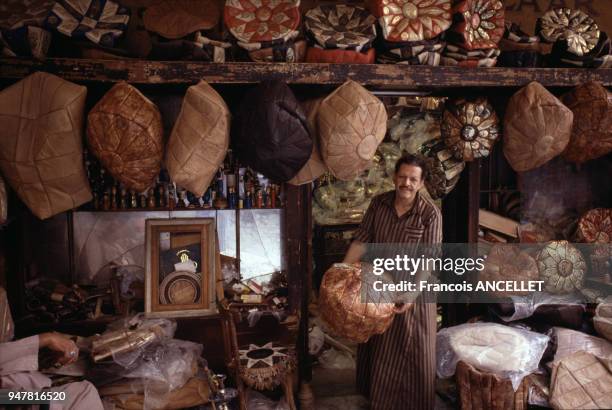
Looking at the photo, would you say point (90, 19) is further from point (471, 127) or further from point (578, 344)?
point (578, 344)

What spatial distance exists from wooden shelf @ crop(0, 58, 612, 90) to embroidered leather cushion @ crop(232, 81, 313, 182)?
6.3 inches

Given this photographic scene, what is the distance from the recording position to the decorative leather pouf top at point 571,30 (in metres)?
3.36

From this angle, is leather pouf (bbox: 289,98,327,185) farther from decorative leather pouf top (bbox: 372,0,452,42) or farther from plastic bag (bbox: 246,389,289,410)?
plastic bag (bbox: 246,389,289,410)

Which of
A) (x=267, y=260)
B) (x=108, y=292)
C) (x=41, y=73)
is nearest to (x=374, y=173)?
(x=267, y=260)

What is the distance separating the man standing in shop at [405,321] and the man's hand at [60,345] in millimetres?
1793

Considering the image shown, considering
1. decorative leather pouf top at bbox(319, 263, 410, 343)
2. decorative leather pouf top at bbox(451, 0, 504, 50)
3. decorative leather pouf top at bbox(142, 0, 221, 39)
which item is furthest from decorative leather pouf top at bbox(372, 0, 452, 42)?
decorative leather pouf top at bbox(319, 263, 410, 343)

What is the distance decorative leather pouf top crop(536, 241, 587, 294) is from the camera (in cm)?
379

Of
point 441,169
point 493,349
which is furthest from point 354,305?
point 441,169

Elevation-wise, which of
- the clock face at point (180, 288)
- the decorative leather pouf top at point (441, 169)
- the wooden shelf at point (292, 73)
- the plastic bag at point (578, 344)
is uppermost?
the wooden shelf at point (292, 73)

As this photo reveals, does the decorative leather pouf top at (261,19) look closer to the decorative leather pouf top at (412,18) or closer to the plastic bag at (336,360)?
the decorative leather pouf top at (412,18)

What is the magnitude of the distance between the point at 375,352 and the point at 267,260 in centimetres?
129

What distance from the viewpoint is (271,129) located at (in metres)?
2.78

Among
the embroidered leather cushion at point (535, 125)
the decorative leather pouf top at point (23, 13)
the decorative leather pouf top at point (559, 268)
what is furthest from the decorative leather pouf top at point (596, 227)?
the decorative leather pouf top at point (23, 13)

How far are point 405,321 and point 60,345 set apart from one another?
2082 mm
